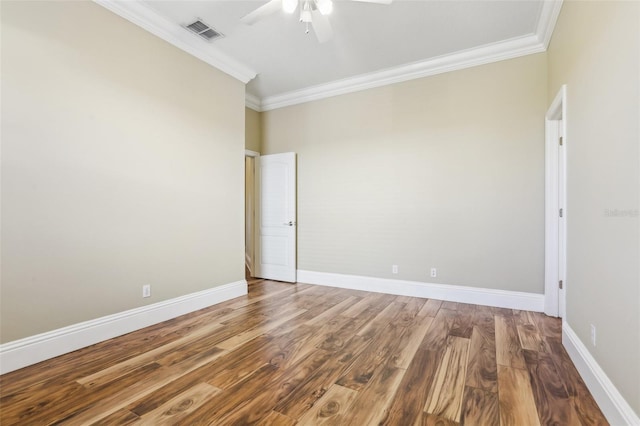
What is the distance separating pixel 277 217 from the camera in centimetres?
504

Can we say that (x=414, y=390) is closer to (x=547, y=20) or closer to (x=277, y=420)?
(x=277, y=420)

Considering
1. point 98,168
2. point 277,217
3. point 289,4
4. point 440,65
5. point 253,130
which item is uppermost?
point 440,65

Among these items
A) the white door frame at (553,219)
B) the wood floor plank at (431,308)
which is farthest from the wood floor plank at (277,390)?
the white door frame at (553,219)

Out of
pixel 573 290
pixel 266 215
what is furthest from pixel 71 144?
pixel 573 290

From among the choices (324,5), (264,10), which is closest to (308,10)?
(324,5)

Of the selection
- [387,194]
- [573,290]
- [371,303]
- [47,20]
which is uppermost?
[47,20]

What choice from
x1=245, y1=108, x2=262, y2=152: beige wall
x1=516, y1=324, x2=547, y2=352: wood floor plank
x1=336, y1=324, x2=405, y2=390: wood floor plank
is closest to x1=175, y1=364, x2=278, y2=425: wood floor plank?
x1=336, y1=324, x2=405, y2=390: wood floor plank

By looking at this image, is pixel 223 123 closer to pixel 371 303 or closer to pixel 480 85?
pixel 371 303

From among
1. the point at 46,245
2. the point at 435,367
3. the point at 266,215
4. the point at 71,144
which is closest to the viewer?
the point at 435,367

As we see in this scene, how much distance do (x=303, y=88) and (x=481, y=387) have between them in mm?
4399

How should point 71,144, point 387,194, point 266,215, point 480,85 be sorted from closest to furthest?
point 71,144 < point 480,85 < point 387,194 < point 266,215

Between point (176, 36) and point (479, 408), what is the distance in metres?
4.21

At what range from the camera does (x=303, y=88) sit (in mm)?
4723

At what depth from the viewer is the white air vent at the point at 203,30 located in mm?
Result: 3127
